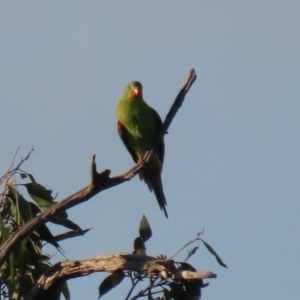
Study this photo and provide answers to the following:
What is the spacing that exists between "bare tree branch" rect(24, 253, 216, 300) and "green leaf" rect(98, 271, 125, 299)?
0.16 m

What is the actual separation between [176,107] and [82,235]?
88 centimetres

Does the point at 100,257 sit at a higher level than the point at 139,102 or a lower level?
lower

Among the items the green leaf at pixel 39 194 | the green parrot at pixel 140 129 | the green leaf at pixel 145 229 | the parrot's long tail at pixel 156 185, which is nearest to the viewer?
the green leaf at pixel 145 229

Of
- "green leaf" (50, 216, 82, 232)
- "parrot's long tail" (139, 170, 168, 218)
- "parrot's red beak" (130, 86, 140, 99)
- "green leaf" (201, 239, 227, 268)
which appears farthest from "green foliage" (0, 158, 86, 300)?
"parrot's red beak" (130, 86, 140, 99)

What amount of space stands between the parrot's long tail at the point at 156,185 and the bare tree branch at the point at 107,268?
213 cm

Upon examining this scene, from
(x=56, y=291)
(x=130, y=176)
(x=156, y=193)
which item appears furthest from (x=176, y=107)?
(x=156, y=193)

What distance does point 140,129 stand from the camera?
20.3 feet

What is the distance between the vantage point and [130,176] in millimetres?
3912

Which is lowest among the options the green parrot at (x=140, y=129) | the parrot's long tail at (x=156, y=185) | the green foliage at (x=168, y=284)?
the green foliage at (x=168, y=284)

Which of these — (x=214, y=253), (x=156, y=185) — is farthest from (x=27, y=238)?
(x=156, y=185)

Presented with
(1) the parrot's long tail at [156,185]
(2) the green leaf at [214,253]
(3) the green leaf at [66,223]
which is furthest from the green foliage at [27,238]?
(1) the parrot's long tail at [156,185]

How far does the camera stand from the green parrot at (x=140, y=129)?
6.04 m

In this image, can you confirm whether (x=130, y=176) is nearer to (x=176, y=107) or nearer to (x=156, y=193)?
(x=176, y=107)

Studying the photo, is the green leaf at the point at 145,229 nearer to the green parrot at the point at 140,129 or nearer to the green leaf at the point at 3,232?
the green leaf at the point at 3,232
